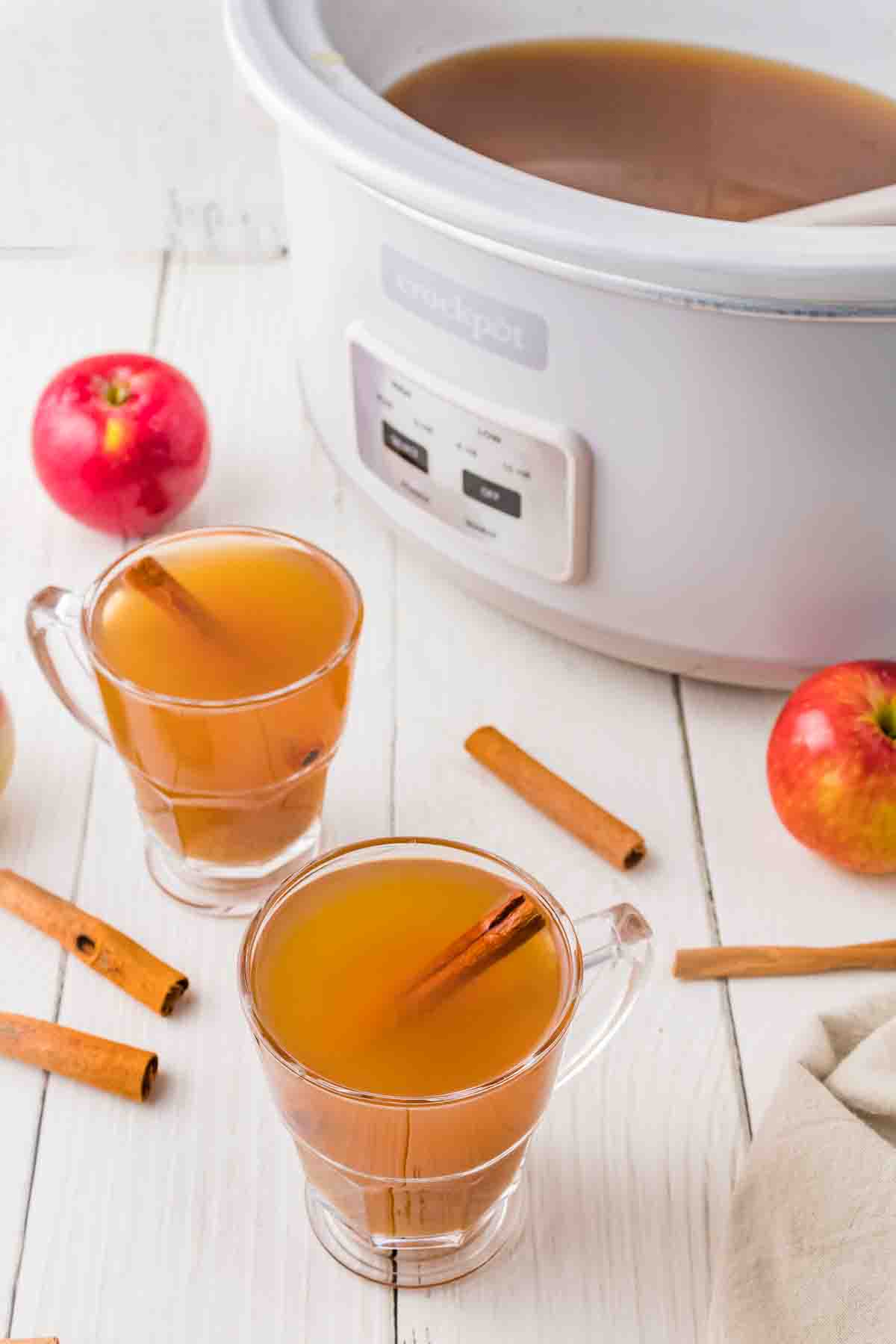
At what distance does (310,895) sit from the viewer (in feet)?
2.24

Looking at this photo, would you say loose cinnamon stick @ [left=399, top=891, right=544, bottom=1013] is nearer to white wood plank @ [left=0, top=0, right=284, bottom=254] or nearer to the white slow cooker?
the white slow cooker

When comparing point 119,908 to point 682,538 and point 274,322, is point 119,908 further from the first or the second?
point 274,322

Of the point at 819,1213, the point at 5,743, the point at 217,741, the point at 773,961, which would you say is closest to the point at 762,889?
the point at 773,961

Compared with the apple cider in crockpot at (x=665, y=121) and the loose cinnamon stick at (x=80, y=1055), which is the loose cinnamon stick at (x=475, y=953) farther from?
the apple cider in crockpot at (x=665, y=121)

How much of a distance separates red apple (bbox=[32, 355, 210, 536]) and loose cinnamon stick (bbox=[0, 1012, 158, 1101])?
40cm

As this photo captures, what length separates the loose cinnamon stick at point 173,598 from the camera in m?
0.81

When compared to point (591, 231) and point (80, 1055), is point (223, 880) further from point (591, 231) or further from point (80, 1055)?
point (591, 231)

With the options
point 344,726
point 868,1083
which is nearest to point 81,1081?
point 344,726

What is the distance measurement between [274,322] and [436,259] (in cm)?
50

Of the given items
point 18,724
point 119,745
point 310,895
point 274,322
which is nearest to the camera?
point 310,895

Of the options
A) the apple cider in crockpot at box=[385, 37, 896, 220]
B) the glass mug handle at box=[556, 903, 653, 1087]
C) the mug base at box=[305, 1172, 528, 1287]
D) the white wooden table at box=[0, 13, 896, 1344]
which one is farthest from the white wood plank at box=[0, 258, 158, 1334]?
the apple cider in crockpot at box=[385, 37, 896, 220]

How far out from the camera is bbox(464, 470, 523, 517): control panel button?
0.91m

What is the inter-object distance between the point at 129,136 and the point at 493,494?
0.66 meters

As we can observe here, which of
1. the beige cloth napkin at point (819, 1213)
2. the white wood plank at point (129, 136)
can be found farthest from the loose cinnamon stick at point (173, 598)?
the white wood plank at point (129, 136)
